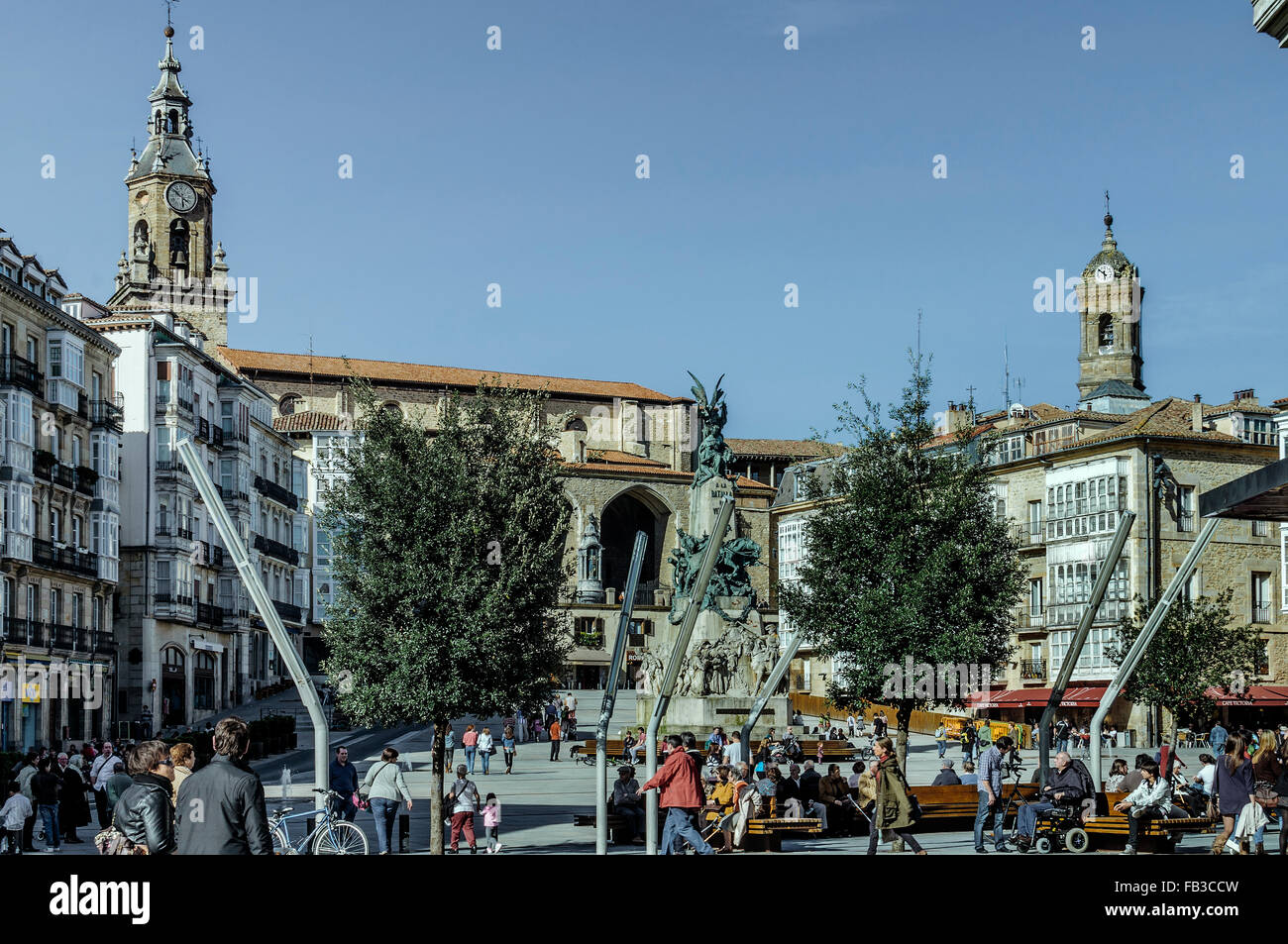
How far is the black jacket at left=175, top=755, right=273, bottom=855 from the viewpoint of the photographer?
9055 millimetres

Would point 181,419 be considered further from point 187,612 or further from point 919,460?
point 919,460

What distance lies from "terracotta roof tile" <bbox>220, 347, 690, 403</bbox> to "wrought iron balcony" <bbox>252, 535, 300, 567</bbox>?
23.6 m

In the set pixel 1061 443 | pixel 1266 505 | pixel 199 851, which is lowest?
pixel 199 851

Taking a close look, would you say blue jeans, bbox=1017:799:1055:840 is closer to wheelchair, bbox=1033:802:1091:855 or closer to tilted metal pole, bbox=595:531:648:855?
wheelchair, bbox=1033:802:1091:855

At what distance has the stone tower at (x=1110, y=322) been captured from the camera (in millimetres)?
94938

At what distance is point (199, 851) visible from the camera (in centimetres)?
909

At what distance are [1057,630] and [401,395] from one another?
62.6 meters

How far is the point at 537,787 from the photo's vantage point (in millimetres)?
41344

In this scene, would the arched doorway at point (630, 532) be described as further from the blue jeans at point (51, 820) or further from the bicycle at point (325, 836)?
the bicycle at point (325, 836)

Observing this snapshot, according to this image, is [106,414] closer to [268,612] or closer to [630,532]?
[268,612]

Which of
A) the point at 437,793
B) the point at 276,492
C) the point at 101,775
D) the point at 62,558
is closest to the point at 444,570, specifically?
the point at 437,793

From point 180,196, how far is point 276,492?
93.4ft

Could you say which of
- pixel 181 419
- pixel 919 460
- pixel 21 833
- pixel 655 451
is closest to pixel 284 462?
pixel 181 419

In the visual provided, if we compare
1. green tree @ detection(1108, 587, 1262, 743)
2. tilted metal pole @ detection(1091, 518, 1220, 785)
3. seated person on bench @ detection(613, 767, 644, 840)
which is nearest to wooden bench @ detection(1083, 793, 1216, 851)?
tilted metal pole @ detection(1091, 518, 1220, 785)
